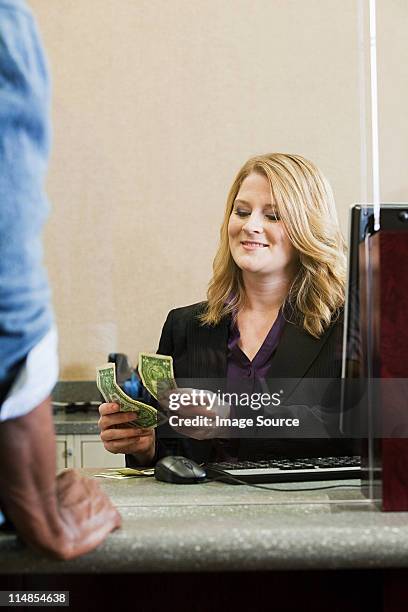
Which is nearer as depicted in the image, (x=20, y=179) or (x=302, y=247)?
(x=20, y=179)

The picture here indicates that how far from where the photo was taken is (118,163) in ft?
4.95

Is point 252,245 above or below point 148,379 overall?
above

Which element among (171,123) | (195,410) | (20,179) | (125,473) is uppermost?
(171,123)

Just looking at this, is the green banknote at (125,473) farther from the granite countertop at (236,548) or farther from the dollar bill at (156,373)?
the granite countertop at (236,548)

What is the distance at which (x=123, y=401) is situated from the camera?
153 cm

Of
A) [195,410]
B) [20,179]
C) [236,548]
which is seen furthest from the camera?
[195,410]

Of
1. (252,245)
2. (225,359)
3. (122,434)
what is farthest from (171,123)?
(122,434)

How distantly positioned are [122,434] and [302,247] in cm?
43

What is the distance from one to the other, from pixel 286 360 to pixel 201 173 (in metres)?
0.34

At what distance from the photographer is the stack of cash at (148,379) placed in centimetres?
150

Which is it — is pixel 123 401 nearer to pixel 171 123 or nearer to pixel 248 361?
pixel 248 361

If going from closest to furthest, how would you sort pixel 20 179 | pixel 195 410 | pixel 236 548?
pixel 20 179 → pixel 236 548 → pixel 195 410

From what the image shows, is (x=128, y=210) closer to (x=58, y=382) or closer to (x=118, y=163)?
(x=118, y=163)

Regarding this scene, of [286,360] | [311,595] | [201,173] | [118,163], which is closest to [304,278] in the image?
[286,360]
